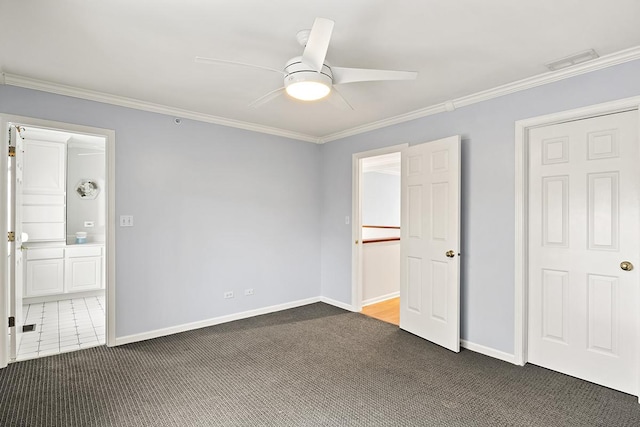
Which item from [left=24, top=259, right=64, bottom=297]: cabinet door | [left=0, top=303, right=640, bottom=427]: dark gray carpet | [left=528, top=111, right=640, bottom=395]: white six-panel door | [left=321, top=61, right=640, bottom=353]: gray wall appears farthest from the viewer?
[left=24, top=259, right=64, bottom=297]: cabinet door

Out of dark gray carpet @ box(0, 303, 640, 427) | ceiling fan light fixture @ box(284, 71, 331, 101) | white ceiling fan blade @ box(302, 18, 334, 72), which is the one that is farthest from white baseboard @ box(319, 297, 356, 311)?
white ceiling fan blade @ box(302, 18, 334, 72)

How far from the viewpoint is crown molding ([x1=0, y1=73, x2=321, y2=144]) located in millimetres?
2928

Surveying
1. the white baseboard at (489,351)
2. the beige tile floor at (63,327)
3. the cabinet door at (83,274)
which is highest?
the cabinet door at (83,274)

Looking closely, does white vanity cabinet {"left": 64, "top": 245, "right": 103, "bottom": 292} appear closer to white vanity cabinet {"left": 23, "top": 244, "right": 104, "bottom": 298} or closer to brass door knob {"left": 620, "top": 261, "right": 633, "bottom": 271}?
white vanity cabinet {"left": 23, "top": 244, "right": 104, "bottom": 298}

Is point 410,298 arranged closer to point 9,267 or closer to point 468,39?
point 468,39

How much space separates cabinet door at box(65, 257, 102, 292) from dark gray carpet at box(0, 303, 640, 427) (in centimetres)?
240

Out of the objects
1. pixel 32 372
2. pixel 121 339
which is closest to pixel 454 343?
pixel 121 339

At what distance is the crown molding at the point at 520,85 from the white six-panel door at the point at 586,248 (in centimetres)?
38

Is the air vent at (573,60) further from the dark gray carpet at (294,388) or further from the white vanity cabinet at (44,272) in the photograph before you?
the white vanity cabinet at (44,272)

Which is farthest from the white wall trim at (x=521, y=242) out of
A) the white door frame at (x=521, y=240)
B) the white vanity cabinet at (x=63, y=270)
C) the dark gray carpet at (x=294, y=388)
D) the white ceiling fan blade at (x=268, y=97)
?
the white vanity cabinet at (x=63, y=270)

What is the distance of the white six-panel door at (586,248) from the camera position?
2.48m

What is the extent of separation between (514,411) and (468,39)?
2.49 m

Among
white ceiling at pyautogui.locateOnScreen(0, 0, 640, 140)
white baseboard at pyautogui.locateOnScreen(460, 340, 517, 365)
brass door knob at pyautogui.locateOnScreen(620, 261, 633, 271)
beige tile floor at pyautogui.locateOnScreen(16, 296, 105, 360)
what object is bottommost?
beige tile floor at pyautogui.locateOnScreen(16, 296, 105, 360)

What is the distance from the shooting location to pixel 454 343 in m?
3.28
